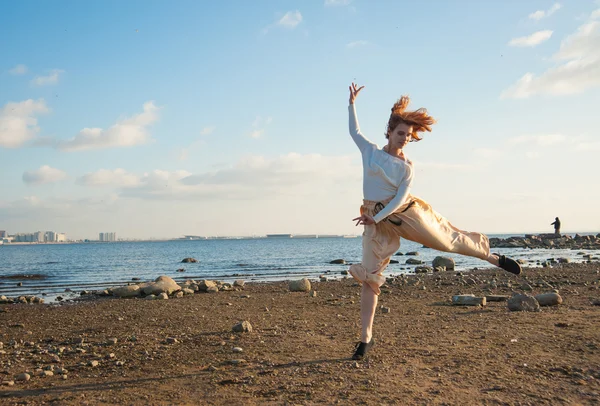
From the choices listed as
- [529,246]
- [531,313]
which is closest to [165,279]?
[531,313]

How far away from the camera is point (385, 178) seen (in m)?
5.54

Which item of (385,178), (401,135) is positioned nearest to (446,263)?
(401,135)

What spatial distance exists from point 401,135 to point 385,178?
57 centimetres

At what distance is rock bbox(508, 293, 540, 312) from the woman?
3268 mm

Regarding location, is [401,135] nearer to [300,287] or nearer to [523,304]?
[523,304]

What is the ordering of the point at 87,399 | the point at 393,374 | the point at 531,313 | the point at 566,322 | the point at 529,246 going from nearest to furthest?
the point at 87,399
the point at 393,374
the point at 566,322
the point at 531,313
the point at 529,246

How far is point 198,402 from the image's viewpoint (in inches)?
177

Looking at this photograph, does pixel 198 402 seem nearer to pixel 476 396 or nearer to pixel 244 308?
pixel 476 396

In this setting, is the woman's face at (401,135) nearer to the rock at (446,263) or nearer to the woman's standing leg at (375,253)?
the woman's standing leg at (375,253)

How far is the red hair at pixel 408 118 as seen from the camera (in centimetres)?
567

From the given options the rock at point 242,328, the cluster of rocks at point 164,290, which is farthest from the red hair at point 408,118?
the cluster of rocks at point 164,290

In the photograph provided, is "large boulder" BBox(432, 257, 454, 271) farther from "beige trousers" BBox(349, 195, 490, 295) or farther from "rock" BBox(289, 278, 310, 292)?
"beige trousers" BBox(349, 195, 490, 295)

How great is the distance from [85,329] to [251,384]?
5.07 m

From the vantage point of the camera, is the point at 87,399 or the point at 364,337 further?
the point at 364,337
